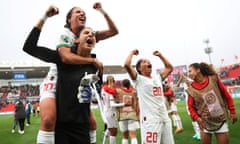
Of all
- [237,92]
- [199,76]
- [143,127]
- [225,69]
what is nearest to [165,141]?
[143,127]

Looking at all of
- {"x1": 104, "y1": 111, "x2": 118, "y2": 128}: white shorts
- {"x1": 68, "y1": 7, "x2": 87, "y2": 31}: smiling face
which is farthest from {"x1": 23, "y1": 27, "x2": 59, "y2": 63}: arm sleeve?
{"x1": 104, "y1": 111, "x2": 118, "y2": 128}: white shorts

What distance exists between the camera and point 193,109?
394cm

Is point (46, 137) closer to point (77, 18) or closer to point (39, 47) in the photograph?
point (39, 47)

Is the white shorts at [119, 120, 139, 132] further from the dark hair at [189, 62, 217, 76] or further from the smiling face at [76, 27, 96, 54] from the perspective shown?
the smiling face at [76, 27, 96, 54]

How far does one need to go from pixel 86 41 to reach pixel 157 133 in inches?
82.9

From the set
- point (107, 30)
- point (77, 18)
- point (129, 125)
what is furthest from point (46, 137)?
point (129, 125)

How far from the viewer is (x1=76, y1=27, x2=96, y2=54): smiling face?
2.10 meters

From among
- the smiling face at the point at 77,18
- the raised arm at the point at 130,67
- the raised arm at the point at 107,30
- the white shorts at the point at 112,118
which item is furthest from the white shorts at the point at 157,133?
the white shorts at the point at 112,118

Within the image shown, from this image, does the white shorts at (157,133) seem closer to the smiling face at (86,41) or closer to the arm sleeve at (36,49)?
the smiling face at (86,41)

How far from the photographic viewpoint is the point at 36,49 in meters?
2.05

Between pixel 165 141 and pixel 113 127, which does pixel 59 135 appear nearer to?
pixel 165 141

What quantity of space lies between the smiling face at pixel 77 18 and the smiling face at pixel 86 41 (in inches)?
7.5

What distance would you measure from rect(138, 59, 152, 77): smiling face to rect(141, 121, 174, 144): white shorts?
0.88m

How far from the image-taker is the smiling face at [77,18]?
231 centimetres
